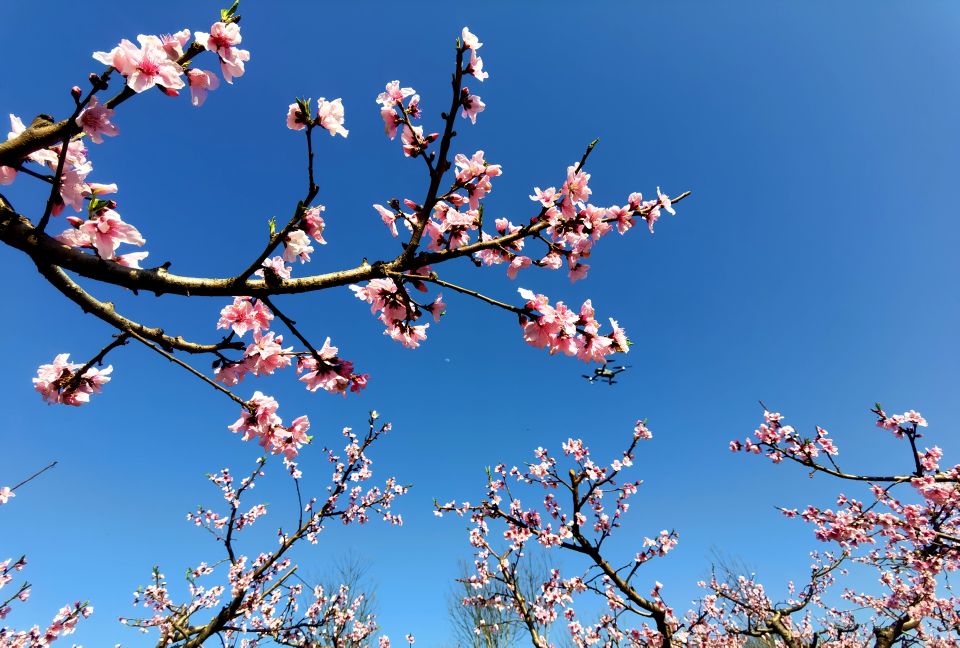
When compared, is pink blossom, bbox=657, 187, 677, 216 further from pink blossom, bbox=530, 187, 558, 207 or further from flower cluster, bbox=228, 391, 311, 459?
flower cluster, bbox=228, 391, 311, 459

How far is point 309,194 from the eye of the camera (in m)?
2.03

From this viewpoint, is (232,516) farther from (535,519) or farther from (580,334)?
(580,334)

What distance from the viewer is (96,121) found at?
1896 millimetres

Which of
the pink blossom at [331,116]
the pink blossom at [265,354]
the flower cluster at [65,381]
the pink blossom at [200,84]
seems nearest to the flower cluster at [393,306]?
the pink blossom at [265,354]

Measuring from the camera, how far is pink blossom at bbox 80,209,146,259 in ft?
6.51

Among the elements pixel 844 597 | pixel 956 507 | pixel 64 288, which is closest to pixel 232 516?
pixel 64 288

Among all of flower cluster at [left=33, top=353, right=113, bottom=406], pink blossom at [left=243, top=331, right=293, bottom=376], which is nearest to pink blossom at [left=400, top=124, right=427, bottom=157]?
pink blossom at [left=243, top=331, right=293, bottom=376]

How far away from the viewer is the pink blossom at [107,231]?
6.51 ft

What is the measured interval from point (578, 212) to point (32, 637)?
14.1m

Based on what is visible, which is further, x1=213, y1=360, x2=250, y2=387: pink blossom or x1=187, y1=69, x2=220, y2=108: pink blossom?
x1=213, y1=360, x2=250, y2=387: pink blossom

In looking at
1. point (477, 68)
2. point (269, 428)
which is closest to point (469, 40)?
point (477, 68)

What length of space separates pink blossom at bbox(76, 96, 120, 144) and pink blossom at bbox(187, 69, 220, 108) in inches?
15.7

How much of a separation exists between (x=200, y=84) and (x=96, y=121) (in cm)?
52

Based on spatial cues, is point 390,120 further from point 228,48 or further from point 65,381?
point 65,381
